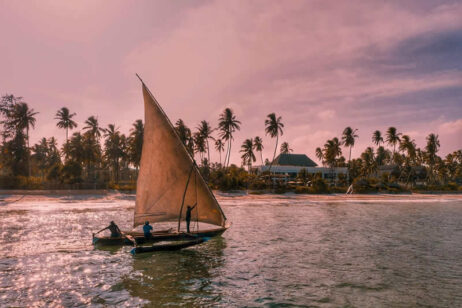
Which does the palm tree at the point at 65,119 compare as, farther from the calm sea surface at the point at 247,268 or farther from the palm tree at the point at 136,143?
the calm sea surface at the point at 247,268

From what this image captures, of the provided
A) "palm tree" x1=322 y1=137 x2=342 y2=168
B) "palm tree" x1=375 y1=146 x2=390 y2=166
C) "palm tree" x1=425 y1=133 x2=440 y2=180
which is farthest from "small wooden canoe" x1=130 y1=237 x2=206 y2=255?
"palm tree" x1=375 y1=146 x2=390 y2=166

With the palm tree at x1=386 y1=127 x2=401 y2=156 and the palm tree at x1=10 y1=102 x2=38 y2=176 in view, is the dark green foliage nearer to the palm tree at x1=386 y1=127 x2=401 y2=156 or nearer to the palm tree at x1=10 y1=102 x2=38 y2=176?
the palm tree at x1=10 y1=102 x2=38 y2=176

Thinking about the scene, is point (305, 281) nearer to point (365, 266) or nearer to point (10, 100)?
point (365, 266)

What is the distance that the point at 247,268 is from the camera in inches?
679

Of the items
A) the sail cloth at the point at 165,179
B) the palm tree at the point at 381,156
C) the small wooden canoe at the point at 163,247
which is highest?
the palm tree at the point at 381,156

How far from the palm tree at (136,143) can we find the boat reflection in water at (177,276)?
5463 cm

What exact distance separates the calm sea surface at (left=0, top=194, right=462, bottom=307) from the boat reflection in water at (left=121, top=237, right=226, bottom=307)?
1.9 inches

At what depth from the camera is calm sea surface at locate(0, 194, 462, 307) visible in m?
13.0

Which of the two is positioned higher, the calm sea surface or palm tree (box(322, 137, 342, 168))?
palm tree (box(322, 137, 342, 168))

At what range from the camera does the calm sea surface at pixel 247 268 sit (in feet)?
42.8

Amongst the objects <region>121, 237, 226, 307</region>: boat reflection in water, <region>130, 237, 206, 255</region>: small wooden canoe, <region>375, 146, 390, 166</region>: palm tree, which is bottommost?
<region>121, 237, 226, 307</region>: boat reflection in water

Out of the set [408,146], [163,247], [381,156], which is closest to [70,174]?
[163,247]

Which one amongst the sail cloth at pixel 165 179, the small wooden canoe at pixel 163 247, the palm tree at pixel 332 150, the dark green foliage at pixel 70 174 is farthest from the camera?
the palm tree at pixel 332 150

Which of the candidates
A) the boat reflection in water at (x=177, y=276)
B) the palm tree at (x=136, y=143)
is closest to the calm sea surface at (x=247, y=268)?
the boat reflection in water at (x=177, y=276)
